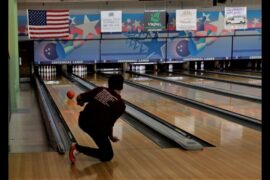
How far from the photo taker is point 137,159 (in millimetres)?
4328

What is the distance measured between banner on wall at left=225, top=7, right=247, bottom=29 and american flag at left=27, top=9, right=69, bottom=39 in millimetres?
5250

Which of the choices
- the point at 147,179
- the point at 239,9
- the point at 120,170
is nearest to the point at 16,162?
the point at 120,170

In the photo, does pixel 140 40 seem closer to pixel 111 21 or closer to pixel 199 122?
pixel 111 21

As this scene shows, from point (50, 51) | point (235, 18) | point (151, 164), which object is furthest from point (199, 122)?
point (50, 51)

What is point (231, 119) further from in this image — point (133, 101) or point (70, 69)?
point (70, 69)

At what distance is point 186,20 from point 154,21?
1.10 metres

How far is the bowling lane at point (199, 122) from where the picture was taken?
5227 millimetres

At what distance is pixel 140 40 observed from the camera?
1516 centimetres

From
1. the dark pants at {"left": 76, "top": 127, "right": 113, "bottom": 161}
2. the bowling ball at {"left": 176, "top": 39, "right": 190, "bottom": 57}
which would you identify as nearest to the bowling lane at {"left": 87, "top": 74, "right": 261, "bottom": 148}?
the dark pants at {"left": 76, "top": 127, "right": 113, "bottom": 161}

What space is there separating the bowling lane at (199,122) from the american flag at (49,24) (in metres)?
4.46

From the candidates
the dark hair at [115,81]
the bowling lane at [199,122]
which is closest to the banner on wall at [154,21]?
the bowling lane at [199,122]

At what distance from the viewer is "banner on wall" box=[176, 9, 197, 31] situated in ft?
47.0

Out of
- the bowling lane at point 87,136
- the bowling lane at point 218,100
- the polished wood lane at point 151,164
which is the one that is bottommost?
the polished wood lane at point 151,164

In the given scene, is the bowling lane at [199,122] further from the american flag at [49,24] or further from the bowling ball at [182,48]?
the bowling ball at [182,48]
